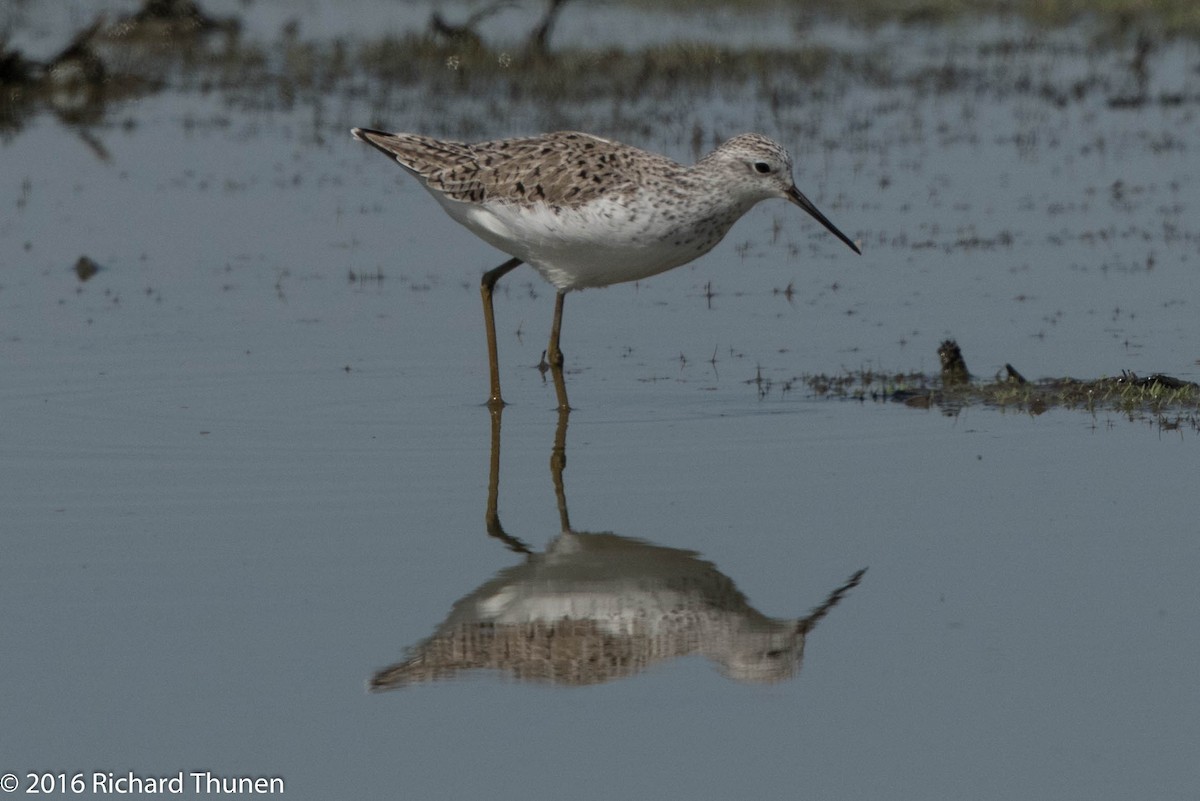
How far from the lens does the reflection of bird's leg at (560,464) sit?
793 cm

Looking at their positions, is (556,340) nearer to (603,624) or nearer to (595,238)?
(595,238)

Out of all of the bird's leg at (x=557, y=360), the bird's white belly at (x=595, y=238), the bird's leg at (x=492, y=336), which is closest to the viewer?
the bird's white belly at (x=595, y=238)

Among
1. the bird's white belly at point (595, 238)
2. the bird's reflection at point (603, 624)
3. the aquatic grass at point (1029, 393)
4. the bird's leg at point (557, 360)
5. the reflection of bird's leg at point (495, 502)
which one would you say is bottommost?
the bird's reflection at point (603, 624)

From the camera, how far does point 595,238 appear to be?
30.3ft

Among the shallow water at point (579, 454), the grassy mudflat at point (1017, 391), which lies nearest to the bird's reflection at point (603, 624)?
the shallow water at point (579, 454)

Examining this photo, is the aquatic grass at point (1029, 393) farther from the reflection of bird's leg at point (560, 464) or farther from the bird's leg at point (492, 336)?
the bird's leg at point (492, 336)

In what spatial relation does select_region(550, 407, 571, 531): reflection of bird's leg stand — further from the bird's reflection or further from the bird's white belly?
the bird's white belly

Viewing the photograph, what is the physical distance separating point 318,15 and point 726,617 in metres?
21.6

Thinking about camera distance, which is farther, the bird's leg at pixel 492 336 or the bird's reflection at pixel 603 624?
the bird's leg at pixel 492 336

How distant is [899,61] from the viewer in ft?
74.5

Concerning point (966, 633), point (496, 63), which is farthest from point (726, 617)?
point (496, 63)

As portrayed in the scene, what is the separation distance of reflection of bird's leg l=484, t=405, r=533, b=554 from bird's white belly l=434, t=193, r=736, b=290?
0.82 metres

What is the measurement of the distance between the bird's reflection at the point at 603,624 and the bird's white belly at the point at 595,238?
7.06 ft

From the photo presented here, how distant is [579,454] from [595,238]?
1040 mm
